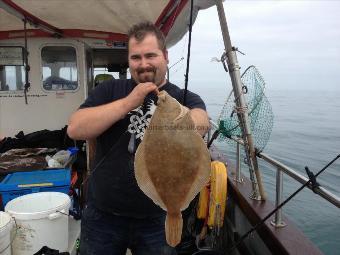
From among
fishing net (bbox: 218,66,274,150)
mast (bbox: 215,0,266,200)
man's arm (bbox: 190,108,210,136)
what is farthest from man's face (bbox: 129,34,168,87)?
fishing net (bbox: 218,66,274,150)

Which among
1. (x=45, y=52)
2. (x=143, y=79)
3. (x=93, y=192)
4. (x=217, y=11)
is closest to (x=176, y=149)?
(x=143, y=79)

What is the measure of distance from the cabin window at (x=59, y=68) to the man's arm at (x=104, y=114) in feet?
16.5

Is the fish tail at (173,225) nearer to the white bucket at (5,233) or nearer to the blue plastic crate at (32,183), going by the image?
the white bucket at (5,233)

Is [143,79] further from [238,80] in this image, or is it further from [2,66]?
[2,66]

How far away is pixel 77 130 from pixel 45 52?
5146 mm

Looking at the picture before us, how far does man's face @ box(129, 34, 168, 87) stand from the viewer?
2176mm

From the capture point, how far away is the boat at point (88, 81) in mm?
3428

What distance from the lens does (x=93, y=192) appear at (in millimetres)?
2527

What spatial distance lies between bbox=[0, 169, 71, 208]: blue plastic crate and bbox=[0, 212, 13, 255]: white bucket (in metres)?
0.85

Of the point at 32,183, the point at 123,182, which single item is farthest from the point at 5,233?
the point at 123,182

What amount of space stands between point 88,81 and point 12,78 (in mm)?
1458

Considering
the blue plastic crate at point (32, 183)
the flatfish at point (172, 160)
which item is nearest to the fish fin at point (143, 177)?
the flatfish at point (172, 160)

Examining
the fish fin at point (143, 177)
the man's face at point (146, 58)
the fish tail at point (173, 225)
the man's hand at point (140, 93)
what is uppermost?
the man's face at point (146, 58)

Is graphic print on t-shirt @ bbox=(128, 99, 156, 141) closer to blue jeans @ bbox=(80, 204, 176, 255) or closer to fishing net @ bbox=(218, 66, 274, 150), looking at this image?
blue jeans @ bbox=(80, 204, 176, 255)
